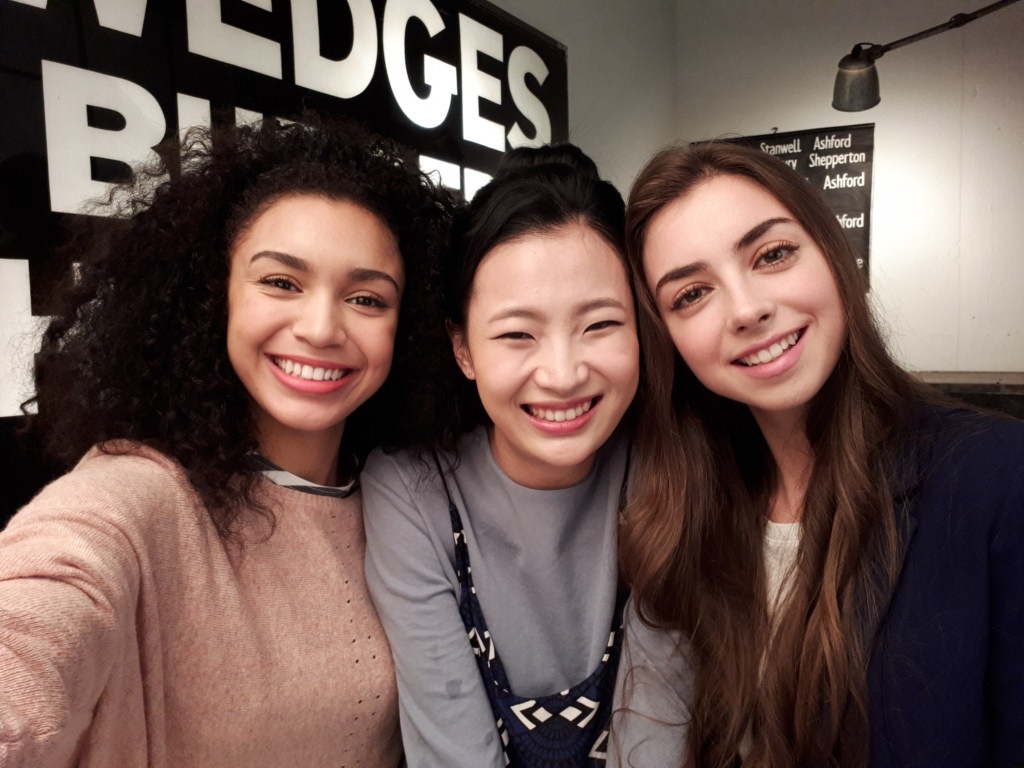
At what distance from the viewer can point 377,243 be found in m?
1.12

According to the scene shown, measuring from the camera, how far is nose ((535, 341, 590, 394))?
1070 millimetres

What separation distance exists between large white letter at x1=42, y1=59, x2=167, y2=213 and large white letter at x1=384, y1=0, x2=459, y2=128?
2.75 ft

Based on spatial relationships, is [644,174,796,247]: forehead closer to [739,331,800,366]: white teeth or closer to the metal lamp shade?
[739,331,800,366]: white teeth

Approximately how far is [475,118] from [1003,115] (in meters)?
2.95

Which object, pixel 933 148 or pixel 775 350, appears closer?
pixel 775 350

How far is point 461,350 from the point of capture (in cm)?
128

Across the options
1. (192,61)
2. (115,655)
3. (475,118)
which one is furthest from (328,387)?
(475,118)

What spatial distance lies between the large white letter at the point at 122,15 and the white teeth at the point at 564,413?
1.22 metres

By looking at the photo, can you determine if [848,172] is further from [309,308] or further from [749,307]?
[309,308]

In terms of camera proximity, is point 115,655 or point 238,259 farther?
point 238,259

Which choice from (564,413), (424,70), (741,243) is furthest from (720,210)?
(424,70)

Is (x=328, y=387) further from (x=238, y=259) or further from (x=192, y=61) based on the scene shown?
(x=192, y=61)

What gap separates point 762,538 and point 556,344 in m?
0.53

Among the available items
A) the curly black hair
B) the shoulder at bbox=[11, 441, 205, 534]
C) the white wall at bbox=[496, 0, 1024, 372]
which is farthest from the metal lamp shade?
the shoulder at bbox=[11, 441, 205, 534]
